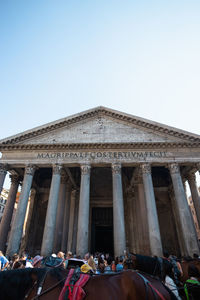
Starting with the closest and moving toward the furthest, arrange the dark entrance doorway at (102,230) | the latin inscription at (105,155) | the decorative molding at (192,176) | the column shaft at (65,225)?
1. the latin inscription at (105,155)
2. the decorative molding at (192,176)
3. the column shaft at (65,225)
4. the dark entrance doorway at (102,230)

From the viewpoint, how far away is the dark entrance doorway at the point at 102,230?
17.0 metres

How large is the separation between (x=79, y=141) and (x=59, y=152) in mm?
1759

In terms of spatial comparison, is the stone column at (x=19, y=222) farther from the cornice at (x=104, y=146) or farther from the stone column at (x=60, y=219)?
the stone column at (x=60, y=219)

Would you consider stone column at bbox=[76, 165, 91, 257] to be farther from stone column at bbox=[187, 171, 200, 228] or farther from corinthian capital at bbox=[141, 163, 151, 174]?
stone column at bbox=[187, 171, 200, 228]

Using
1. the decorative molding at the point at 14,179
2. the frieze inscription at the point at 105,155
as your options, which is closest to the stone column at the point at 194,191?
the frieze inscription at the point at 105,155

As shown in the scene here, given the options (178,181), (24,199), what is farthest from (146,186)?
(24,199)

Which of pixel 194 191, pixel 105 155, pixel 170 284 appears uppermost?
pixel 105 155

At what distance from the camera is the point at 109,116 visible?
1533cm

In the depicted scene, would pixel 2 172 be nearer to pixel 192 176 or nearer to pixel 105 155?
pixel 105 155

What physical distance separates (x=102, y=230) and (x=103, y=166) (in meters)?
8.19

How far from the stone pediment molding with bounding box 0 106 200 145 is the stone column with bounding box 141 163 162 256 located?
3.35 metres

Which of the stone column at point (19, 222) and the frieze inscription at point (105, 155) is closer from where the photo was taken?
the stone column at point (19, 222)

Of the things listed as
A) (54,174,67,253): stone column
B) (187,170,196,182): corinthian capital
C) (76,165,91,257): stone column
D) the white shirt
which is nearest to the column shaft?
(54,174,67,253): stone column

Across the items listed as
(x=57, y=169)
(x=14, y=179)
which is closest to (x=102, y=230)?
(x=57, y=169)
